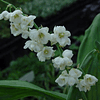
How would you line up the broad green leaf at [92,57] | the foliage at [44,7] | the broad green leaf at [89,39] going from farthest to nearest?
the foliage at [44,7], the broad green leaf at [89,39], the broad green leaf at [92,57]

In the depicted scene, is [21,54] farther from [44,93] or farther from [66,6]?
[44,93]

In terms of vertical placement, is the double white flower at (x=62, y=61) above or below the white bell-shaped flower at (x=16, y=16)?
below

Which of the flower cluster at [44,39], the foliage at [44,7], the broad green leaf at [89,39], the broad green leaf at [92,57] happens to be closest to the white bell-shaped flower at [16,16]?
the flower cluster at [44,39]

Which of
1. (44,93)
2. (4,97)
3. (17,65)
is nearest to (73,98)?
(44,93)

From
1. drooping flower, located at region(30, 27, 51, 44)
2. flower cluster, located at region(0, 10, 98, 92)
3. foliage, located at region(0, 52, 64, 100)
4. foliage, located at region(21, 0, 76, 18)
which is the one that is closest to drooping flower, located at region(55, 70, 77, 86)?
flower cluster, located at region(0, 10, 98, 92)

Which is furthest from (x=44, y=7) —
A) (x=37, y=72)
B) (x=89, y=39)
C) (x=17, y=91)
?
(x=17, y=91)

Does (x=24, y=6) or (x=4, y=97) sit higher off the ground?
(x=24, y=6)

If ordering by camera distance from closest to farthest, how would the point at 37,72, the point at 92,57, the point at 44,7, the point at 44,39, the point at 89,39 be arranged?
the point at 44,39, the point at 92,57, the point at 89,39, the point at 37,72, the point at 44,7

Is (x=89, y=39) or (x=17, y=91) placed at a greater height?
(x=89, y=39)

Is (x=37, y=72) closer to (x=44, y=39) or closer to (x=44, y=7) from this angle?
(x=44, y=39)

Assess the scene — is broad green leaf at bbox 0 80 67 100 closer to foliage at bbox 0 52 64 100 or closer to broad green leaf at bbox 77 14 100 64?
broad green leaf at bbox 77 14 100 64

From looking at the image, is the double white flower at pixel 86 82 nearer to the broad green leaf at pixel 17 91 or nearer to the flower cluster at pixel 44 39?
the flower cluster at pixel 44 39
